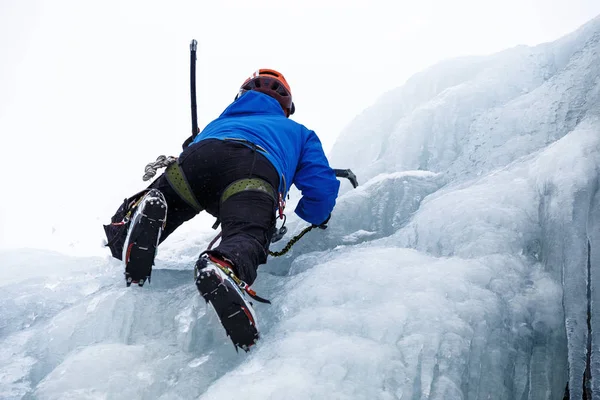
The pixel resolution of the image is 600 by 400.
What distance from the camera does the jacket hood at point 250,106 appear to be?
8.53 feet

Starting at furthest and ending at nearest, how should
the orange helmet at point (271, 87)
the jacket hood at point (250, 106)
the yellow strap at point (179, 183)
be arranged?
the orange helmet at point (271, 87), the jacket hood at point (250, 106), the yellow strap at point (179, 183)

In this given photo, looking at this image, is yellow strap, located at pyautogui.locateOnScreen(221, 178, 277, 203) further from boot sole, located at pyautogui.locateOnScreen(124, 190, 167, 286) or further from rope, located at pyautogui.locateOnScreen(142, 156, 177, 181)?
rope, located at pyautogui.locateOnScreen(142, 156, 177, 181)

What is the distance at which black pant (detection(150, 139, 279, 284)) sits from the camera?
5.80 feet

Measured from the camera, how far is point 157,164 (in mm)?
2371

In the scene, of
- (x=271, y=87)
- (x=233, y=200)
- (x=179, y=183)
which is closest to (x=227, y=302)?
(x=233, y=200)

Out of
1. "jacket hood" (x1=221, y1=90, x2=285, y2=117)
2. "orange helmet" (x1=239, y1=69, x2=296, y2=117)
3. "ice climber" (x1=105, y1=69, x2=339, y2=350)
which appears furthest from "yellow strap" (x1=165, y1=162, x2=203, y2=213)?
"orange helmet" (x1=239, y1=69, x2=296, y2=117)

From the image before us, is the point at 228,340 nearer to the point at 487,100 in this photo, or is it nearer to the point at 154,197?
the point at 154,197

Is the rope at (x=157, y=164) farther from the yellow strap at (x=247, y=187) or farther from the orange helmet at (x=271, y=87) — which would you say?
the orange helmet at (x=271, y=87)

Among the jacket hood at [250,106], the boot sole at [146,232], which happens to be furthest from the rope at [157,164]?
the jacket hood at [250,106]

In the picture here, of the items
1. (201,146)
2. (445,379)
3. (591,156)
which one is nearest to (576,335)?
(445,379)

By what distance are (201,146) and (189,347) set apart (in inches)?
35.1

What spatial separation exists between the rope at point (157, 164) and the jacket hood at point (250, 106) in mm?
449

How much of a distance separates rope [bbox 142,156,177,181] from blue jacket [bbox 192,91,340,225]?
0.18 m

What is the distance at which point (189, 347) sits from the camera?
190cm
